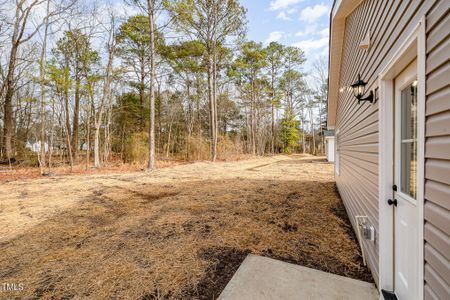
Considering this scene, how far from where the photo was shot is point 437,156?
1081mm

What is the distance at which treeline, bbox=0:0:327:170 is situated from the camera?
10039 mm

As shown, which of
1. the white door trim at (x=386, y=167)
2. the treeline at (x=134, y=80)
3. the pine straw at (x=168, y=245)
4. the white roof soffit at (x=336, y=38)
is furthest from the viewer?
the treeline at (x=134, y=80)

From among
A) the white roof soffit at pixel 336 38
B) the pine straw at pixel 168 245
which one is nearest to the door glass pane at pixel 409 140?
the pine straw at pixel 168 245

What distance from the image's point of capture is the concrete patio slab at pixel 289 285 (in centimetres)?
185

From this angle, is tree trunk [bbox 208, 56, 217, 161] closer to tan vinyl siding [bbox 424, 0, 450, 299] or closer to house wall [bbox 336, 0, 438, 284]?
house wall [bbox 336, 0, 438, 284]

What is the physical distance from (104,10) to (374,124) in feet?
46.2

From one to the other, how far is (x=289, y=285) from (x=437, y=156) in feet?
5.21

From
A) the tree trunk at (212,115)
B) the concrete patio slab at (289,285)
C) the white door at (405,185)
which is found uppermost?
the tree trunk at (212,115)

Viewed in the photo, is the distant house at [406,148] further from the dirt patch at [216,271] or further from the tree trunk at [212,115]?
the tree trunk at [212,115]

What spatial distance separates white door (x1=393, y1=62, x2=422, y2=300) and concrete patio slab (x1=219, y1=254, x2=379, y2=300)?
344 millimetres

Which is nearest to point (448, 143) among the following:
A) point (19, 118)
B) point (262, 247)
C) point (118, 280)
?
A: point (262, 247)

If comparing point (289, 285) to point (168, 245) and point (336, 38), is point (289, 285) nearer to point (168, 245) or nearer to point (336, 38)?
point (168, 245)

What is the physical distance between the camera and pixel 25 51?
37.5ft

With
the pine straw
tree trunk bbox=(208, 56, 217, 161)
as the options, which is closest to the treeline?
tree trunk bbox=(208, 56, 217, 161)
